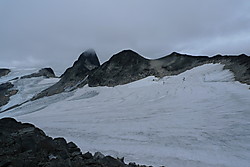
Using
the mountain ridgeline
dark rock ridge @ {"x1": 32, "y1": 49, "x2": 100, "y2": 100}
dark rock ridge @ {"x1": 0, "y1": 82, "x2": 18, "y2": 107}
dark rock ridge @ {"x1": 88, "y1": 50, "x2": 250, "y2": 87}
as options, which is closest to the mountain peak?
dark rock ridge @ {"x1": 32, "y1": 49, "x2": 100, "y2": 100}

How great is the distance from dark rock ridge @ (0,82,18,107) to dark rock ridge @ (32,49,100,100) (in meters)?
7.37

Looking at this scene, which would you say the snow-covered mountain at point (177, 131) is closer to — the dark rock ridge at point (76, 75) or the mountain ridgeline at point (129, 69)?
the mountain ridgeline at point (129, 69)

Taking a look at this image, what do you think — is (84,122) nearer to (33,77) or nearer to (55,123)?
(55,123)

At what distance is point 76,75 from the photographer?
47.9 m

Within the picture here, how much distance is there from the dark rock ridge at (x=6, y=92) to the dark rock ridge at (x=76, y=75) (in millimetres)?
7367

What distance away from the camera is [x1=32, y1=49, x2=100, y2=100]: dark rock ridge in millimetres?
40444

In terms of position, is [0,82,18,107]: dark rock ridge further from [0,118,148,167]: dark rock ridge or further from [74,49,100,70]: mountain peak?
[0,118,148,167]: dark rock ridge

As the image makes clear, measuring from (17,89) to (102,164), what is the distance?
51886 millimetres

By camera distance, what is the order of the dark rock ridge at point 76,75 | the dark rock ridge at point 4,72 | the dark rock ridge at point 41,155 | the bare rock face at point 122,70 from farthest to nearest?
1. the dark rock ridge at point 4,72
2. the dark rock ridge at point 76,75
3. the bare rock face at point 122,70
4. the dark rock ridge at point 41,155

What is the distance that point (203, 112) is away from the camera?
13242 mm

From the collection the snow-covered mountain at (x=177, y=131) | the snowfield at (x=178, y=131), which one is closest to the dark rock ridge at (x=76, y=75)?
the snow-covered mountain at (x=177, y=131)

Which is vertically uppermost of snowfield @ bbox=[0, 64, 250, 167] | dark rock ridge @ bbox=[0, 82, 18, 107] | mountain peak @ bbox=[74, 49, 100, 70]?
mountain peak @ bbox=[74, 49, 100, 70]

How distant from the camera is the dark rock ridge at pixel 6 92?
42984 mm

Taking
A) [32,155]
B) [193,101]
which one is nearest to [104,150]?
[32,155]
